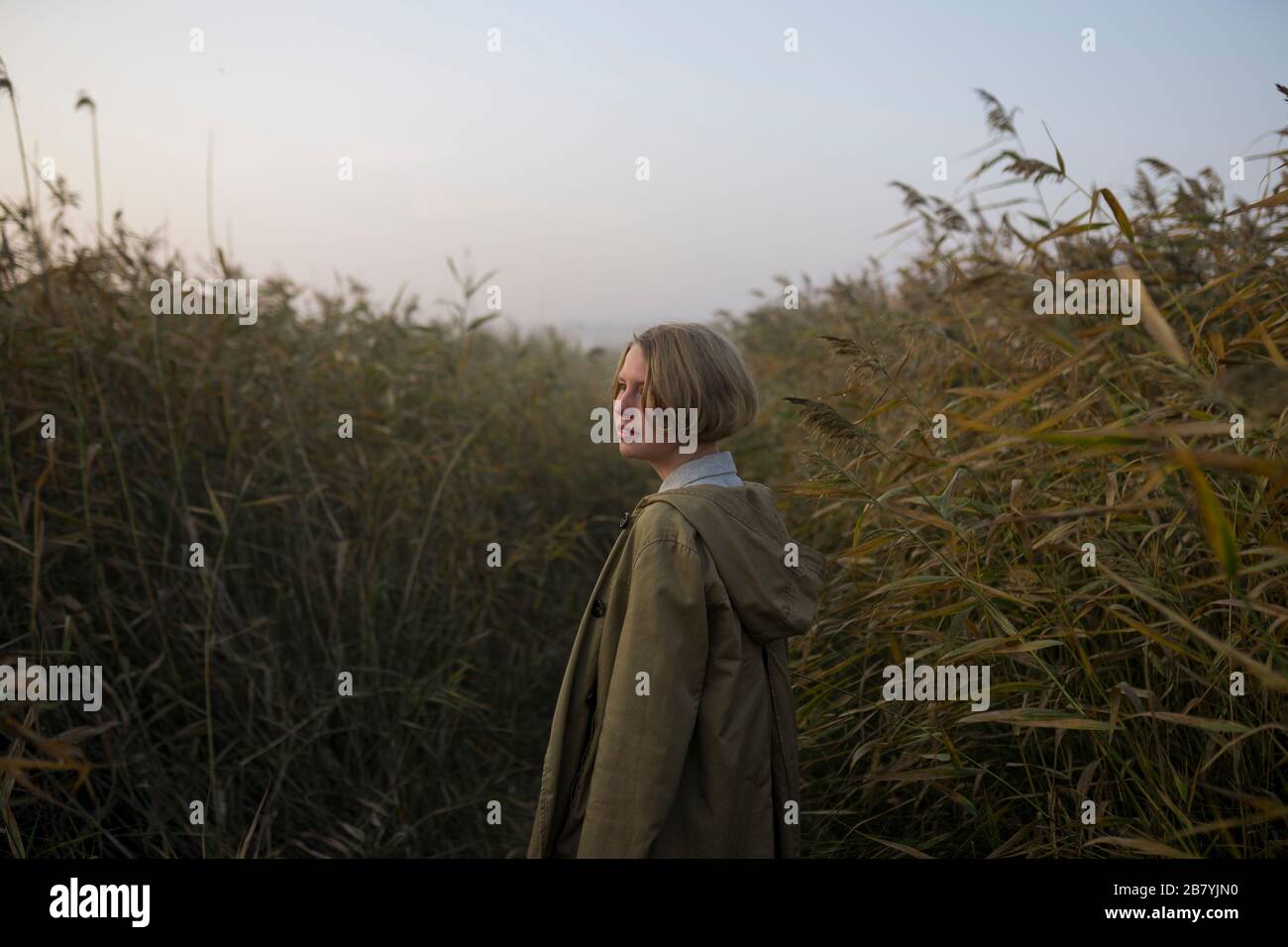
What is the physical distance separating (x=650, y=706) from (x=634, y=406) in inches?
24.3

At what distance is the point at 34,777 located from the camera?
2.50 metres

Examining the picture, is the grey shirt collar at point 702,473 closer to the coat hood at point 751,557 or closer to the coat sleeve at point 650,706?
the coat hood at point 751,557

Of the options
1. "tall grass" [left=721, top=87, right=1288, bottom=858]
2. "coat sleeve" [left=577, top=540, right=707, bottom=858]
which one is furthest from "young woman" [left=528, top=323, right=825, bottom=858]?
"tall grass" [left=721, top=87, right=1288, bottom=858]

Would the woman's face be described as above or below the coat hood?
above

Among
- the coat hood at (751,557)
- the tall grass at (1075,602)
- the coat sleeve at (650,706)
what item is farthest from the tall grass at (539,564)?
the coat sleeve at (650,706)

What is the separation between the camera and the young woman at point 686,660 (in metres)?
1.58

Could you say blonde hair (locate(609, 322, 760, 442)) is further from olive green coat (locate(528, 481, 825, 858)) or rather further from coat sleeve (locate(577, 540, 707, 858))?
coat sleeve (locate(577, 540, 707, 858))

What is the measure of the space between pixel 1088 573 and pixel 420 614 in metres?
2.34

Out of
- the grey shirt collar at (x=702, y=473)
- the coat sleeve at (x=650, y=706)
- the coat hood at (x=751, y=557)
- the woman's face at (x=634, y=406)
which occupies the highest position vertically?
the woman's face at (x=634, y=406)

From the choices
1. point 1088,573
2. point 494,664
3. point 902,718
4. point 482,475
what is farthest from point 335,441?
point 1088,573

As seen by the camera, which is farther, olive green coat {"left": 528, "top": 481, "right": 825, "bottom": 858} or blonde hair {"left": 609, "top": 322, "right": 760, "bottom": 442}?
blonde hair {"left": 609, "top": 322, "right": 760, "bottom": 442}

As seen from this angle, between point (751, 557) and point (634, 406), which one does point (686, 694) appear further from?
point (634, 406)

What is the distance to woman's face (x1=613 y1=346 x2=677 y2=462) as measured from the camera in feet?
5.84
